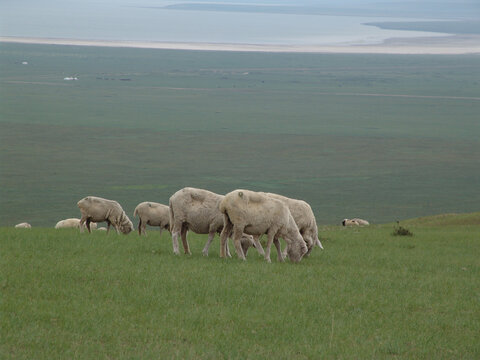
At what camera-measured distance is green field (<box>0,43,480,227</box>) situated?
5294 cm

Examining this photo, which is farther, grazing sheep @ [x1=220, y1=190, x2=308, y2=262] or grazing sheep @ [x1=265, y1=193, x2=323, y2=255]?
grazing sheep @ [x1=265, y1=193, x2=323, y2=255]

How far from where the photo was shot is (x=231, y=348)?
34.0 feet

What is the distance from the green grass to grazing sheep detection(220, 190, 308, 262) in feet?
1.96

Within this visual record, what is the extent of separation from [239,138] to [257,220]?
6606cm

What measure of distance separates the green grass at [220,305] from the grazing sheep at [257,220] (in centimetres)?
60

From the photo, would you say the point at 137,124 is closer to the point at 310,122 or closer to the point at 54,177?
the point at 310,122

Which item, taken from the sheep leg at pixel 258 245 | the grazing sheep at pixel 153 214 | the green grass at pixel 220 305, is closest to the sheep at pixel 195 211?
the green grass at pixel 220 305

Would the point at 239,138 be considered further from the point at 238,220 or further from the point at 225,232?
the point at 238,220

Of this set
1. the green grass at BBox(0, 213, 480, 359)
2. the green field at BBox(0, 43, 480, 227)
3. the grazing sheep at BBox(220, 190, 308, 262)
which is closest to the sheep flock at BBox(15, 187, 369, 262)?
the grazing sheep at BBox(220, 190, 308, 262)

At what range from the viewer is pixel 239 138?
82.1m

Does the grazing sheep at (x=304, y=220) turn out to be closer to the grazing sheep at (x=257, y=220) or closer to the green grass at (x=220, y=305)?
the green grass at (x=220, y=305)

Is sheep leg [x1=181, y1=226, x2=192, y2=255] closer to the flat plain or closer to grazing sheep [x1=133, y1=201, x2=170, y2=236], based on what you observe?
the flat plain

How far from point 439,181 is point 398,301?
162 feet

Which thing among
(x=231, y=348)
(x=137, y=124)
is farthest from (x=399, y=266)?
(x=137, y=124)
